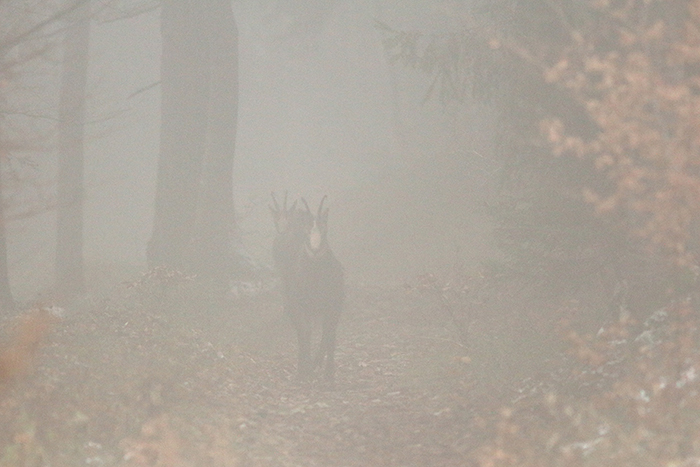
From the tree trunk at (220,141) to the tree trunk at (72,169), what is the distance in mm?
2867

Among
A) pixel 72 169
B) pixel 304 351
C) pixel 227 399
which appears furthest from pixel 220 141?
pixel 227 399

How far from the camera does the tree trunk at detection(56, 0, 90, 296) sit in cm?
1616

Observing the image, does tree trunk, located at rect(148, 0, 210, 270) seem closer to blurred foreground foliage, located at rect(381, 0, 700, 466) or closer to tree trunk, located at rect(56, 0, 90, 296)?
tree trunk, located at rect(56, 0, 90, 296)

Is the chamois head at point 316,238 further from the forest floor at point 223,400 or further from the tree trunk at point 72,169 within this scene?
the tree trunk at point 72,169

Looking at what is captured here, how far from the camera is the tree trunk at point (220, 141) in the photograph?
1558cm

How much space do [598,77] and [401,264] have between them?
37.8 ft

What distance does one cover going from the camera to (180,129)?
1538 cm

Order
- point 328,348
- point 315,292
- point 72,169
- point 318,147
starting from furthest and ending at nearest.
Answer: point 318,147 < point 72,169 < point 315,292 < point 328,348

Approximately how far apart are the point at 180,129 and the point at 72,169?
10.2ft

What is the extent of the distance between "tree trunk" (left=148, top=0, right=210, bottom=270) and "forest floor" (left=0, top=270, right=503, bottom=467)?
317cm

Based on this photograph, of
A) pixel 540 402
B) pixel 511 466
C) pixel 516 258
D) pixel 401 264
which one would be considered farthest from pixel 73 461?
pixel 401 264

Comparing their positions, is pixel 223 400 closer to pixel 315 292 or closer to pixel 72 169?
pixel 315 292

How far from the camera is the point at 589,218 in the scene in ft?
26.6

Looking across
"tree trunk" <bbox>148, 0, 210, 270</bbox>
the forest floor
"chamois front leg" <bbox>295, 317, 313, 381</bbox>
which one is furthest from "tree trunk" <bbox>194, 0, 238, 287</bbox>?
"chamois front leg" <bbox>295, 317, 313, 381</bbox>
